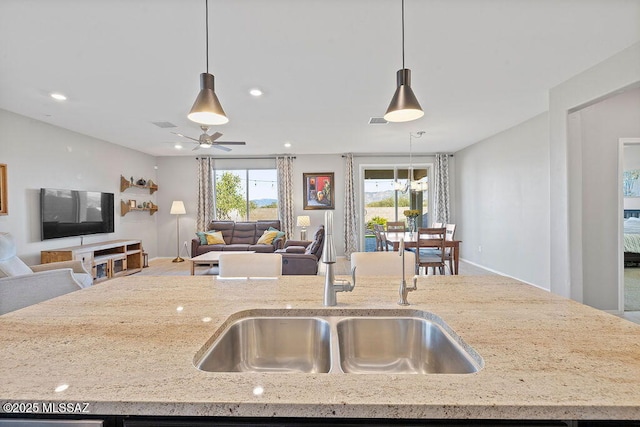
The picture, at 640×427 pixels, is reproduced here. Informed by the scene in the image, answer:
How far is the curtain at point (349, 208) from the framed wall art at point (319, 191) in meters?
0.36

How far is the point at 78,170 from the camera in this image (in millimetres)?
5230

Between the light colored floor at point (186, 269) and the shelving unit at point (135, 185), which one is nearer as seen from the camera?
the light colored floor at point (186, 269)

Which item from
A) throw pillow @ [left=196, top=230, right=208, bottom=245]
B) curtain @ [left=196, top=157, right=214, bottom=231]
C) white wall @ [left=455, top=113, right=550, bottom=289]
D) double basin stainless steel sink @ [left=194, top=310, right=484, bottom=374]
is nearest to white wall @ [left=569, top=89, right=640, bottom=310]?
white wall @ [left=455, top=113, right=550, bottom=289]

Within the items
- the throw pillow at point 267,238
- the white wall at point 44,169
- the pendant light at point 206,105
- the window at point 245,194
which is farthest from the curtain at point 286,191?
the pendant light at point 206,105

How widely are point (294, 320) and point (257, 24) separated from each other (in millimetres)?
2128

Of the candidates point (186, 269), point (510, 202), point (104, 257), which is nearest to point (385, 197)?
point (510, 202)

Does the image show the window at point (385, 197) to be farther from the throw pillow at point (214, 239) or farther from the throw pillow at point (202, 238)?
the throw pillow at point (202, 238)

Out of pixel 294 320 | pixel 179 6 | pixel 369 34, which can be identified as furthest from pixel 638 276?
pixel 179 6

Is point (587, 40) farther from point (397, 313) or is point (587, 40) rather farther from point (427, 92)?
point (397, 313)

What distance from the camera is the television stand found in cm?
448

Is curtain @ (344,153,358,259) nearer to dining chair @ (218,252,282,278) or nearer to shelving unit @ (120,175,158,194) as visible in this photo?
shelving unit @ (120,175,158,194)

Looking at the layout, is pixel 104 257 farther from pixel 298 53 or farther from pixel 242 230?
pixel 298 53

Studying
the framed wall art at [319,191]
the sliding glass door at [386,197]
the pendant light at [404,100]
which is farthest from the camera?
the sliding glass door at [386,197]

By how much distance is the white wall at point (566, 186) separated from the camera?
314 cm
